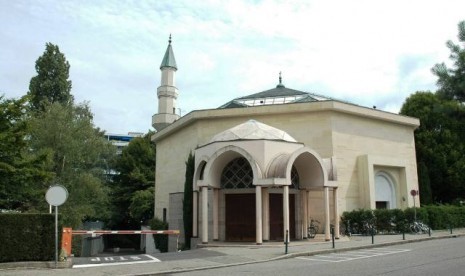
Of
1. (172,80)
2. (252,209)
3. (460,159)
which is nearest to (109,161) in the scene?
(172,80)

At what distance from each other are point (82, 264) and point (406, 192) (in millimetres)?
24223

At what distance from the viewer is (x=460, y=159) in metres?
41.4

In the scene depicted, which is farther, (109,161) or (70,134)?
(109,161)

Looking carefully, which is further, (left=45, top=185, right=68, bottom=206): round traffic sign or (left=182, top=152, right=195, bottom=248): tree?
(left=182, top=152, right=195, bottom=248): tree

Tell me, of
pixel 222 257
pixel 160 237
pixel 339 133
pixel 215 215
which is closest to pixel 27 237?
pixel 222 257

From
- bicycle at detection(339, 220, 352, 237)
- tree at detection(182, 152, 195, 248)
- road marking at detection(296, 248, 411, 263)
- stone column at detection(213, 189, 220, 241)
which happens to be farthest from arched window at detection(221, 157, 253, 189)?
bicycle at detection(339, 220, 352, 237)

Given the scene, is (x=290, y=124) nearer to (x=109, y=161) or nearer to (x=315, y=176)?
(x=315, y=176)

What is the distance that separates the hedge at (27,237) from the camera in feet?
48.4

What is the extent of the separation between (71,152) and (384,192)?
2460 cm

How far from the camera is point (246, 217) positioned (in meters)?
24.2

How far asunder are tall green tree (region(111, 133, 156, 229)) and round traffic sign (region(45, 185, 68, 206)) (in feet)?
119

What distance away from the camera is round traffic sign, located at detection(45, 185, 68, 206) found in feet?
49.0

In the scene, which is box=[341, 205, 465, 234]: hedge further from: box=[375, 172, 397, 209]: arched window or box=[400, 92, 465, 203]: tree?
box=[400, 92, 465, 203]: tree

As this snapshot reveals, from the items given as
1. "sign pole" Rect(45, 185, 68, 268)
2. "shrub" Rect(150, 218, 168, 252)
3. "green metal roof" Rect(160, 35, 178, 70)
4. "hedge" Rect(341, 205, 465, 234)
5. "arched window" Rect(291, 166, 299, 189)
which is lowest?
"shrub" Rect(150, 218, 168, 252)
